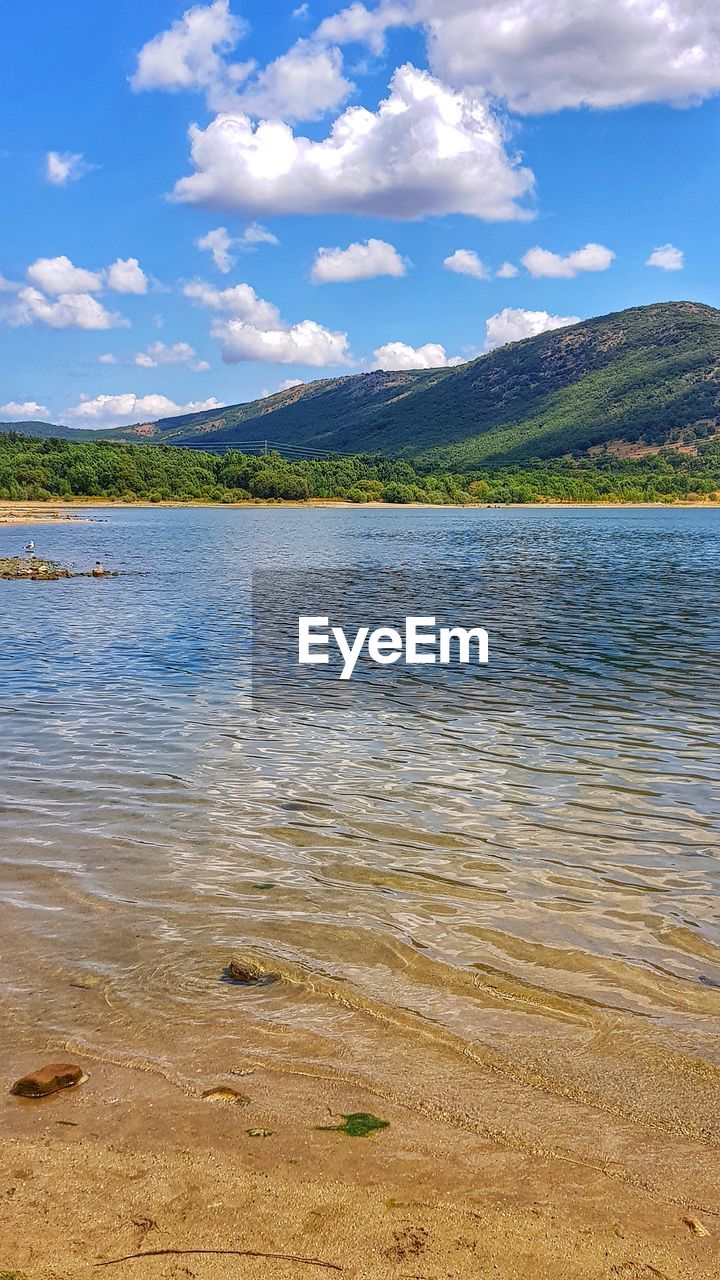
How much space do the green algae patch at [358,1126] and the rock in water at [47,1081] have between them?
→ 135 centimetres

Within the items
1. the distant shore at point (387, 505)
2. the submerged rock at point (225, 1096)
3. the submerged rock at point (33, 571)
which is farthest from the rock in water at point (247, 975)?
the distant shore at point (387, 505)

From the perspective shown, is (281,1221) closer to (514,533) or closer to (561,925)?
(561,925)

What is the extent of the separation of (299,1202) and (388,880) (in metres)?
4.01

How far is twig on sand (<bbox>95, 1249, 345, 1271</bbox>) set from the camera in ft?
11.9

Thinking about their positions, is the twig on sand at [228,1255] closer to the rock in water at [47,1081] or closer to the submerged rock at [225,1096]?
the submerged rock at [225,1096]

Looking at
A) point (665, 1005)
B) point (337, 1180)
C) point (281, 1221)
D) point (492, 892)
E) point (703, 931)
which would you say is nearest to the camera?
point (281, 1221)

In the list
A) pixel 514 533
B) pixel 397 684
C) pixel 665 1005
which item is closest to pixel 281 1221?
pixel 665 1005

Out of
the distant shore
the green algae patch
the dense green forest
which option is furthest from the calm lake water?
the dense green forest

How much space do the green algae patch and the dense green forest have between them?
515 ft

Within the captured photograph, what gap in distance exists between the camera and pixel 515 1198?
4031mm

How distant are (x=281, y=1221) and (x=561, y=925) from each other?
3.65 m

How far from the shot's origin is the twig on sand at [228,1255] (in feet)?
11.9

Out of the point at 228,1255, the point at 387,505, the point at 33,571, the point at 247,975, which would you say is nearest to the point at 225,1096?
the point at 228,1255

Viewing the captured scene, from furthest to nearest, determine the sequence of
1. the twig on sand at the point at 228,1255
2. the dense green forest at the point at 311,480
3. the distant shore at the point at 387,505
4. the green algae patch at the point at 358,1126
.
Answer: the distant shore at the point at 387,505, the dense green forest at the point at 311,480, the green algae patch at the point at 358,1126, the twig on sand at the point at 228,1255
